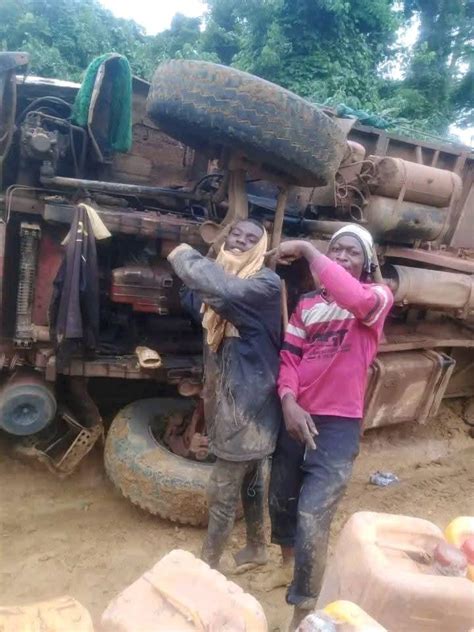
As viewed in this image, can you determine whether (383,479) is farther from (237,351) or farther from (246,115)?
(246,115)

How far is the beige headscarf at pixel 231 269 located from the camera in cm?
259

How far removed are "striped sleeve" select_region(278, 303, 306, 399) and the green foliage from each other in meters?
8.75

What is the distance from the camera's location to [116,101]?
382 cm

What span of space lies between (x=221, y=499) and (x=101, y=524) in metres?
1.19

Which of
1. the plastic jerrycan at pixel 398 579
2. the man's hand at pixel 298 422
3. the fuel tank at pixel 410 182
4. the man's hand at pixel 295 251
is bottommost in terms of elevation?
the man's hand at pixel 298 422

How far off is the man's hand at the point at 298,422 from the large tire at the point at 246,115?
1.24 meters

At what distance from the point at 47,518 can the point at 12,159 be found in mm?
2402

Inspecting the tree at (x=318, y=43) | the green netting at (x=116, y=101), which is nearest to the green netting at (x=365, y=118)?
the green netting at (x=116, y=101)

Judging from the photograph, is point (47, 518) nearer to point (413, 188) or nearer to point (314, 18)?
point (413, 188)

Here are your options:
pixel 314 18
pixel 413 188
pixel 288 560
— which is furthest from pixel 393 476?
pixel 314 18

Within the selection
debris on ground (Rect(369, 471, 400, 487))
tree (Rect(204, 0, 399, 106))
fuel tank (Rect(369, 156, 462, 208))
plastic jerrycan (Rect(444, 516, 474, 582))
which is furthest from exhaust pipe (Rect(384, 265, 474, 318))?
tree (Rect(204, 0, 399, 106))

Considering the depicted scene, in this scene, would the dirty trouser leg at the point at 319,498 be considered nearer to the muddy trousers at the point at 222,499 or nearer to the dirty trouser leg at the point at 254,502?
the muddy trousers at the point at 222,499

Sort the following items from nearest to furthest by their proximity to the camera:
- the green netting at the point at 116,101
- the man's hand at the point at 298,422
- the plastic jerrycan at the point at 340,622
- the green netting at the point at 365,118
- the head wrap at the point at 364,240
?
the plastic jerrycan at the point at 340,622 < the man's hand at the point at 298,422 < the head wrap at the point at 364,240 < the green netting at the point at 116,101 < the green netting at the point at 365,118

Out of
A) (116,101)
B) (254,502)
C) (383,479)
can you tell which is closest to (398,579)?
(254,502)
